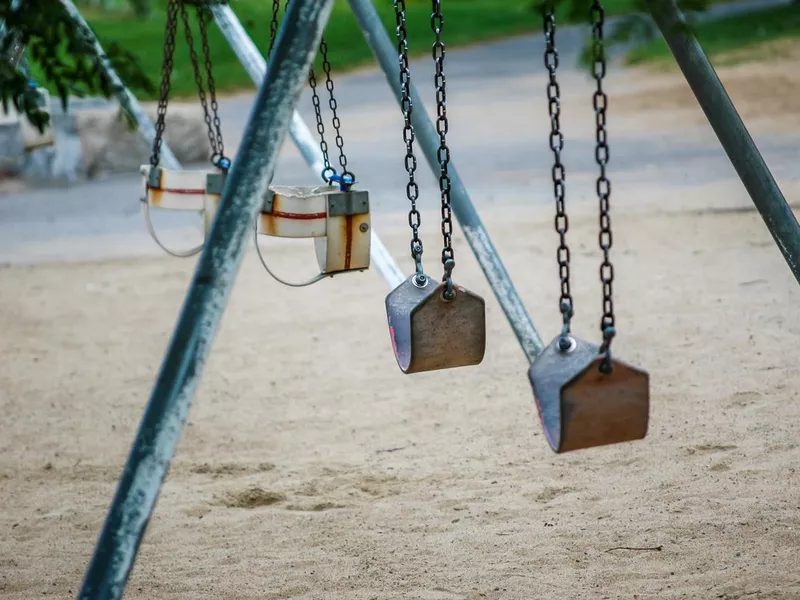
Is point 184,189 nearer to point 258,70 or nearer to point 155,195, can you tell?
point 155,195

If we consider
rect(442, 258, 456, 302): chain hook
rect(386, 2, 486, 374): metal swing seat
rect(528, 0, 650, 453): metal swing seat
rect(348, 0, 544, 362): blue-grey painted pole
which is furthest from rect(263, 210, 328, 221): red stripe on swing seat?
rect(528, 0, 650, 453): metal swing seat

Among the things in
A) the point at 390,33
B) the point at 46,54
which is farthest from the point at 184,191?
the point at 390,33

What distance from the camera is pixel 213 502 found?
354cm

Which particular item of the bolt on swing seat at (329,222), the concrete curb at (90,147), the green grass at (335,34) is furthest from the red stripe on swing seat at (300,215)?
the green grass at (335,34)

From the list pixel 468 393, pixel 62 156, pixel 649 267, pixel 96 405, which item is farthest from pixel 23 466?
pixel 62 156

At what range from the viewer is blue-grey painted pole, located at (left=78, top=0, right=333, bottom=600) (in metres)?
1.86

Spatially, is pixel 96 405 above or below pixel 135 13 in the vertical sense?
below

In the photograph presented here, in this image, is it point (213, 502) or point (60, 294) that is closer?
point (213, 502)

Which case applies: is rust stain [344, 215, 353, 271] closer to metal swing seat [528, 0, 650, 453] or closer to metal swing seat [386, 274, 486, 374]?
metal swing seat [386, 274, 486, 374]

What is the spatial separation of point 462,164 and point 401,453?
5892mm

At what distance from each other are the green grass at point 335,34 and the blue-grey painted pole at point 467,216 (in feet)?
36.1

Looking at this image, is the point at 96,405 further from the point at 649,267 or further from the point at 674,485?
the point at 649,267

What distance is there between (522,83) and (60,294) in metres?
10.4

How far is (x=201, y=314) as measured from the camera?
1.87 m
